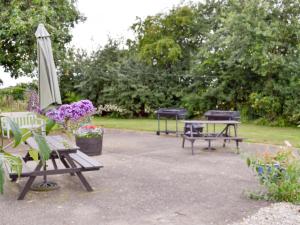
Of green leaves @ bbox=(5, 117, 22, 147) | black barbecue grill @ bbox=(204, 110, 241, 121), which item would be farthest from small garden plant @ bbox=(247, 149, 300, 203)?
black barbecue grill @ bbox=(204, 110, 241, 121)

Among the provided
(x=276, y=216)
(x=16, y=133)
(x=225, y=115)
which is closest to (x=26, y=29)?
(x=225, y=115)

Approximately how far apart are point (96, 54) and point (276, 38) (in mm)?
8872

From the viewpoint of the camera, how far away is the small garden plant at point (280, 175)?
3785 mm

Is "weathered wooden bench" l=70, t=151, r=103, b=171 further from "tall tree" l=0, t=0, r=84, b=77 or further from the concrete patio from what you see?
"tall tree" l=0, t=0, r=84, b=77

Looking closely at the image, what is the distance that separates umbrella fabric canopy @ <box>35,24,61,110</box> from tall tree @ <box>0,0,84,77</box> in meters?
5.37

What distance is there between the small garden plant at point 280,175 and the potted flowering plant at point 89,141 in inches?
135

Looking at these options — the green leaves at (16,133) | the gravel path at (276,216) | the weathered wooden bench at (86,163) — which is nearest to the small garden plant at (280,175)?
the gravel path at (276,216)

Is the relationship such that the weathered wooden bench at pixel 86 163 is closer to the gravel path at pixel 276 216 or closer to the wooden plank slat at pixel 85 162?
the wooden plank slat at pixel 85 162

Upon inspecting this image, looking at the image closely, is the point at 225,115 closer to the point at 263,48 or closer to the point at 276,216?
the point at 263,48

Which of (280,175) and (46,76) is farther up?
(46,76)

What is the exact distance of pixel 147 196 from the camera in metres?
4.14

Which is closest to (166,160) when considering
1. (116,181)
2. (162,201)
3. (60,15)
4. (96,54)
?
(116,181)

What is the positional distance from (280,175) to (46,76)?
2.88 meters

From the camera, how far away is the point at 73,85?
1833cm
